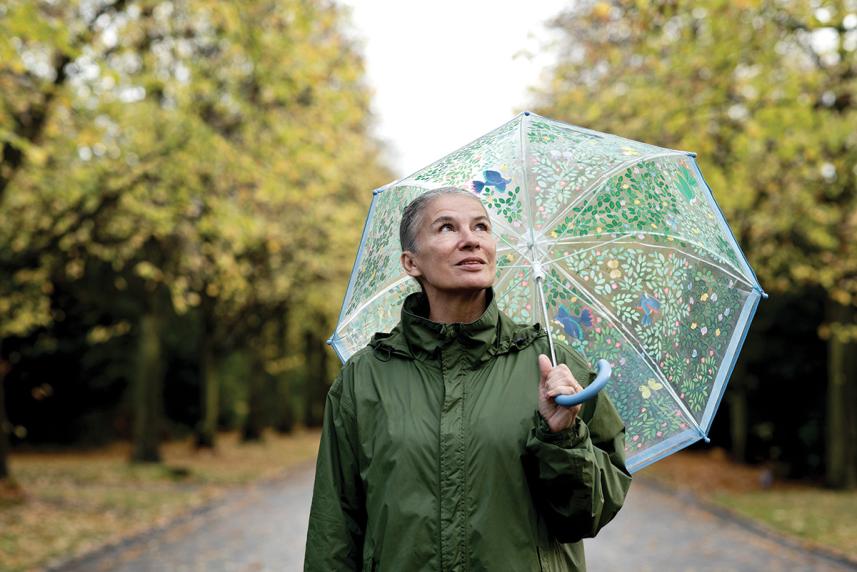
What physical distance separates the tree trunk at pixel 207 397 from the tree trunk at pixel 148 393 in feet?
13.6

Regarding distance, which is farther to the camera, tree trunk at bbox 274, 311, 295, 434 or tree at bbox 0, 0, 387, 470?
tree trunk at bbox 274, 311, 295, 434

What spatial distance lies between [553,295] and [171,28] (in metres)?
10.5

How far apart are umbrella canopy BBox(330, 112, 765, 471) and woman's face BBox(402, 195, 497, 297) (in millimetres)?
417

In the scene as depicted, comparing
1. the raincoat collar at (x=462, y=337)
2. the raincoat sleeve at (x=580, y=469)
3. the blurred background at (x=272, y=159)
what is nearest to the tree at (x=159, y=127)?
the blurred background at (x=272, y=159)

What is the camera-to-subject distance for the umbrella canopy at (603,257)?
10.6 ft

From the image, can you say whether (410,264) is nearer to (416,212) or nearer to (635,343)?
(416,212)

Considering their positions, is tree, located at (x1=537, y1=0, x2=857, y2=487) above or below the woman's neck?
above

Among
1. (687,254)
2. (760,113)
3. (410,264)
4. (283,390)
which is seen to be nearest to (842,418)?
(760,113)

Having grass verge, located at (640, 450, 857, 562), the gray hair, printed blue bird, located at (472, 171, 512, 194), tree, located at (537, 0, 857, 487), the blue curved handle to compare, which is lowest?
grass verge, located at (640, 450, 857, 562)

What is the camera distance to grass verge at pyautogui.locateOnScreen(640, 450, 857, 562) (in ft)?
36.6

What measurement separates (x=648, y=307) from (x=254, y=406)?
26503 mm

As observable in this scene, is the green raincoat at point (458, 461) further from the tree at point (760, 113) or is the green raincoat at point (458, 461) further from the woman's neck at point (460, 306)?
the tree at point (760, 113)

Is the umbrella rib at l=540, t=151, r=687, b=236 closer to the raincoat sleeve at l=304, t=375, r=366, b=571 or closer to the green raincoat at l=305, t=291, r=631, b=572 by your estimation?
the green raincoat at l=305, t=291, r=631, b=572

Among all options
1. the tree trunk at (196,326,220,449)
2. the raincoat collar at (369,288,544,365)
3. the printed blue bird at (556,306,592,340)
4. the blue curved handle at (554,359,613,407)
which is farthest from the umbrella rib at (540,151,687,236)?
the tree trunk at (196,326,220,449)
